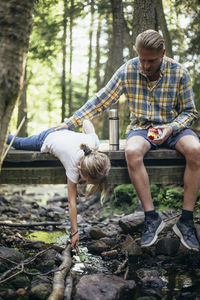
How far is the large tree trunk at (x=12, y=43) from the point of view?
297 cm

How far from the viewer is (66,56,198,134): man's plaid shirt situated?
4449 mm

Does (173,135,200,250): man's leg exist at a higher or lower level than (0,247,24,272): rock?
higher

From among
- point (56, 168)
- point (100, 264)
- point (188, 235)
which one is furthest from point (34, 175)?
point (188, 235)

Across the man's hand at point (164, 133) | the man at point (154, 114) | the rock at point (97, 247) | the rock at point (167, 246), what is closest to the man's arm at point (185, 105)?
the man at point (154, 114)

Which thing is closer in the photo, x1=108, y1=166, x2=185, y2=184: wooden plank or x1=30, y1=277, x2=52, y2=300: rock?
x1=30, y1=277, x2=52, y2=300: rock

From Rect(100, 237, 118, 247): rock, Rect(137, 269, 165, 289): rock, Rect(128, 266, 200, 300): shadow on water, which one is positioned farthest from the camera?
Rect(100, 237, 118, 247): rock

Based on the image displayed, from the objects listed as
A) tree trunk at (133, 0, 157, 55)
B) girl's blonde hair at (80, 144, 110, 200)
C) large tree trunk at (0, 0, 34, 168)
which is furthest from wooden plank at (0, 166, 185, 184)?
tree trunk at (133, 0, 157, 55)

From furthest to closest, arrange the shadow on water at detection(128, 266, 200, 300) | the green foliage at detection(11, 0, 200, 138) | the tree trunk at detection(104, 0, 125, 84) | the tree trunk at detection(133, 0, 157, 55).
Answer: the tree trunk at detection(104, 0, 125, 84)
the green foliage at detection(11, 0, 200, 138)
the tree trunk at detection(133, 0, 157, 55)
the shadow on water at detection(128, 266, 200, 300)

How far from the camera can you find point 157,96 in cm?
452

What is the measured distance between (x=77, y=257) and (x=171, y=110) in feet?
7.43

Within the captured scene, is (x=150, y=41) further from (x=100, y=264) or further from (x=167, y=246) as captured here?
(x=100, y=264)

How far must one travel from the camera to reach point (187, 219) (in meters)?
4.02

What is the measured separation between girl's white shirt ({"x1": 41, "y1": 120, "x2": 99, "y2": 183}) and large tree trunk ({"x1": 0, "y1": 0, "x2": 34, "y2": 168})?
1111mm

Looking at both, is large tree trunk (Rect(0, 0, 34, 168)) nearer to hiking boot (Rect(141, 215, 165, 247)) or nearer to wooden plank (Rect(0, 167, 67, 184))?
wooden plank (Rect(0, 167, 67, 184))
